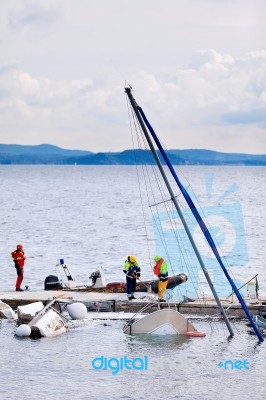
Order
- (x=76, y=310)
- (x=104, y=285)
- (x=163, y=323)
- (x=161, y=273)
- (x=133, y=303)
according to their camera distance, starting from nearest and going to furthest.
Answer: (x=163, y=323)
(x=76, y=310)
(x=161, y=273)
(x=133, y=303)
(x=104, y=285)

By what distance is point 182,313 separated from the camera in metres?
34.2

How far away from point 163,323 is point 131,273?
447 centimetres

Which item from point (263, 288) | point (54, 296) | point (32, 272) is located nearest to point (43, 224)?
point (32, 272)

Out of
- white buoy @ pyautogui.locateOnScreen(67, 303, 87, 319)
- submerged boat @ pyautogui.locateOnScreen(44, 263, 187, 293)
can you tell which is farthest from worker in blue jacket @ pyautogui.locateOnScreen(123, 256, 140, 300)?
white buoy @ pyautogui.locateOnScreen(67, 303, 87, 319)

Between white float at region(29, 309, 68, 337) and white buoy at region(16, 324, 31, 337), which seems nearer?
white buoy at region(16, 324, 31, 337)

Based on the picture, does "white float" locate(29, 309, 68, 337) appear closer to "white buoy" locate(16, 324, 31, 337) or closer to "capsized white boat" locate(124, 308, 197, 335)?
"white buoy" locate(16, 324, 31, 337)

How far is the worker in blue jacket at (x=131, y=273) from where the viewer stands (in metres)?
35.0

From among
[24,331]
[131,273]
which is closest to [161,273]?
[131,273]

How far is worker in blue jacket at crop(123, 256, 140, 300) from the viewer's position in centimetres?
3503

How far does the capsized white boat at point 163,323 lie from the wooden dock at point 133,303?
6.46ft

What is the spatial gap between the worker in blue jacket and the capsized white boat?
12.7 feet

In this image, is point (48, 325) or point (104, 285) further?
point (104, 285)

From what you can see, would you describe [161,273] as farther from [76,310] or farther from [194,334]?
[194,334]

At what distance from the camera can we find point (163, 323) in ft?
102
